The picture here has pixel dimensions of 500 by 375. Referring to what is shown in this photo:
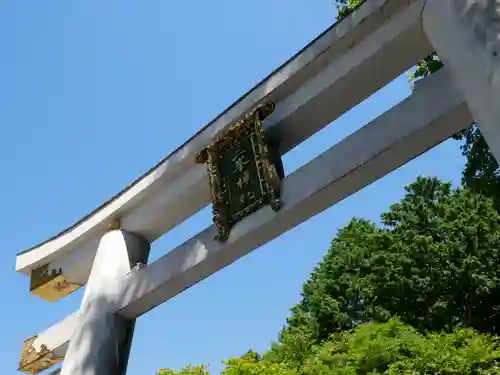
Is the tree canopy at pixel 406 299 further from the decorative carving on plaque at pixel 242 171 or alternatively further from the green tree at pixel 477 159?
the decorative carving on plaque at pixel 242 171

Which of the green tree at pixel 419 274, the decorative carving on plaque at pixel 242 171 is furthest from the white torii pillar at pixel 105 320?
the green tree at pixel 419 274

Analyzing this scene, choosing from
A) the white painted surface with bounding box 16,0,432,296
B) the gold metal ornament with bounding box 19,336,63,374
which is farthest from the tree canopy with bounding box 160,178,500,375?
the white painted surface with bounding box 16,0,432,296

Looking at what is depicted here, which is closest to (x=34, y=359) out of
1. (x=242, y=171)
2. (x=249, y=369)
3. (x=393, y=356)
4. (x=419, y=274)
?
(x=242, y=171)

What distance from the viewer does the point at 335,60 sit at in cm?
396

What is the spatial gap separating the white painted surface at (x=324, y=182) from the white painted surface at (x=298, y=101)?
1.43 ft

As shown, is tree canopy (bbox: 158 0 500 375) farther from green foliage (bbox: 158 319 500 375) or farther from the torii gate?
the torii gate

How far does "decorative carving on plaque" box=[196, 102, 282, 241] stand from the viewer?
3.97m

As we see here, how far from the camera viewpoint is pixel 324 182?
3.64m

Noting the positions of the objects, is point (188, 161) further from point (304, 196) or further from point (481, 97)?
point (481, 97)

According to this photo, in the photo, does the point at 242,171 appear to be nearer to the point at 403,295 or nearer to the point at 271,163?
the point at 271,163

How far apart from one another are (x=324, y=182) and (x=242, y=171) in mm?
776

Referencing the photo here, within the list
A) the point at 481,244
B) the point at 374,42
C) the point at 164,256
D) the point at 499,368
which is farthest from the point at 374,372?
the point at 374,42

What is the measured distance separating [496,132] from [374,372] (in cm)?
1073

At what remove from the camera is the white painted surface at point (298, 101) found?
12.1ft
